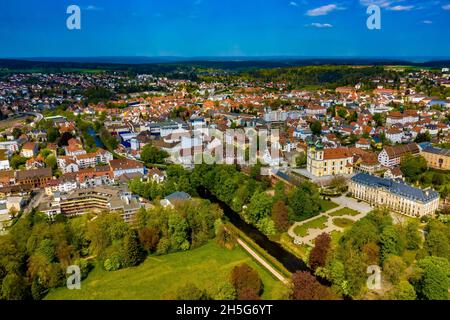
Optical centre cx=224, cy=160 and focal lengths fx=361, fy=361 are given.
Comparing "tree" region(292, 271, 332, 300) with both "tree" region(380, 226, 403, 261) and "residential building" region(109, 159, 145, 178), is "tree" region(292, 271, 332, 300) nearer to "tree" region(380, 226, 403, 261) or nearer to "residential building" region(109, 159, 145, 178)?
"tree" region(380, 226, 403, 261)

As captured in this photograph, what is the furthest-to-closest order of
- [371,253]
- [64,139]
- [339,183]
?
1. [64,139]
2. [339,183]
3. [371,253]

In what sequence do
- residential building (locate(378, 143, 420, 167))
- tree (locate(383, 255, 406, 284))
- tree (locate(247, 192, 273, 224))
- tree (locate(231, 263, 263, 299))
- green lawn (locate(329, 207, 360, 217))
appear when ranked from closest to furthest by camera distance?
tree (locate(231, 263, 263, 299))
tree (locate(383, 255, 406, 284))
tree (locate(247, 192, 273, 224))
green lawn (locate(329, 207, 360, 217))
residential building (locate(378, 143, 420, 167))

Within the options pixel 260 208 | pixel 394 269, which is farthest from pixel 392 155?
pixel 394 269

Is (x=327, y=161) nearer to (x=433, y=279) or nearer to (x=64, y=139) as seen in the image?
Result: (x=433, y=279)

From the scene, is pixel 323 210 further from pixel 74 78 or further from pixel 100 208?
pixel 74 78

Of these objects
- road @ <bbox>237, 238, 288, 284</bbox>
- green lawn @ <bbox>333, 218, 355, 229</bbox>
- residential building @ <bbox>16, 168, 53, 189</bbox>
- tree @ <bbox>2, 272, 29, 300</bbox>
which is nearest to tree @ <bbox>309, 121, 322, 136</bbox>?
green lawn @ <bbox>333, 218, 355, 229</bbox>
